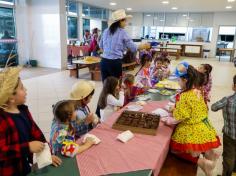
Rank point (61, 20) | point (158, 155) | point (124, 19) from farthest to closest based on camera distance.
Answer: point (61, 20) < point (124, 19) < point (158, 155)

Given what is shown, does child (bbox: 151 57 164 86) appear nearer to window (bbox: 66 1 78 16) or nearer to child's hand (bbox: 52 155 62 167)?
child's hand (bbox: 52 155 62 167)

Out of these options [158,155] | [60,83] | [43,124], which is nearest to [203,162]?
[158,155]

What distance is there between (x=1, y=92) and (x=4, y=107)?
0.11 meters

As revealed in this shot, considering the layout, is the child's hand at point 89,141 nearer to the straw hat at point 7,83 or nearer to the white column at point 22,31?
the straw hat at point 7,83

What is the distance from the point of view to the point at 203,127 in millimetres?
1632

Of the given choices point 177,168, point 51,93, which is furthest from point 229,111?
point 51,93

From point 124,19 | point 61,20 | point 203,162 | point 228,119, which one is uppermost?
point 61,20

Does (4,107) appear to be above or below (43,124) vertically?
above

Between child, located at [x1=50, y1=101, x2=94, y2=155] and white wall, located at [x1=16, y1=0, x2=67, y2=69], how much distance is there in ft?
21.2

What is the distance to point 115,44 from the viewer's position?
286cm

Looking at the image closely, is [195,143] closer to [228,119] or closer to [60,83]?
[228,119]

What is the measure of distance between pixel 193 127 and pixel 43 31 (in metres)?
7.13

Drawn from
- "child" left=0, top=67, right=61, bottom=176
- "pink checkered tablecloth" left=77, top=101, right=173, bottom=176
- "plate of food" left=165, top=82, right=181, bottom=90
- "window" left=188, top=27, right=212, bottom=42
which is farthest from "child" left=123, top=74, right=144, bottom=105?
"window" left=188, top=27, right=212, bottom=42

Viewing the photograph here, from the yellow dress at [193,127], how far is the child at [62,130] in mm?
674
